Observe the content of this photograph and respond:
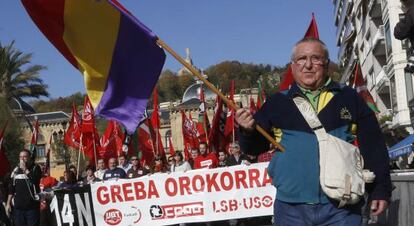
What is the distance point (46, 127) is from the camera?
95.2 meters

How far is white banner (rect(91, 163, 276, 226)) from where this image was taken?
13.0 meters

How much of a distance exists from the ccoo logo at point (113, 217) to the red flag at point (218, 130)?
5961 millimetres

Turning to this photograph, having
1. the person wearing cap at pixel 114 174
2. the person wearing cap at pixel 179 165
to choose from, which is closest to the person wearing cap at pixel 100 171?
the person wearing cap at pixel 114 174

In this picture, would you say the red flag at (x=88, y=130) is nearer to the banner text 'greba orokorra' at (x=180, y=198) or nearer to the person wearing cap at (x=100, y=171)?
the person wearing cap at (x=100, y=171)

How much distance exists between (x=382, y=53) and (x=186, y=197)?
32266mm

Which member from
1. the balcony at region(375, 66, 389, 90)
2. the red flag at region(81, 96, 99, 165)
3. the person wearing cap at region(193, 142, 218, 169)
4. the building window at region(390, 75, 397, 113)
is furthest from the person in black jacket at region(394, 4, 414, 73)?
the balcony at region(375, 66, 389, 90)

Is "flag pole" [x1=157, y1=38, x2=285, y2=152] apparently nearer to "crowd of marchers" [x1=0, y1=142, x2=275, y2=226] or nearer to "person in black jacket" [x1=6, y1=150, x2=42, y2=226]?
"crowd of marchers" [x1=0, y1=142, x2=275, y2=226]

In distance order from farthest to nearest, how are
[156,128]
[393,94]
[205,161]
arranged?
[393,94]
[156,128]
[205,161]

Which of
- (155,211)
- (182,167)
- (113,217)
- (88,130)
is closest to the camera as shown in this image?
(155,211)

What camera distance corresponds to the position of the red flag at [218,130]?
1888 cm

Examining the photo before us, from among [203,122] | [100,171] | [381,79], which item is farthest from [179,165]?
[381,79]

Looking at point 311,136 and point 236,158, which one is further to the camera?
point 236,158

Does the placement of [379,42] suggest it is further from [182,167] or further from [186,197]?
[186,197]

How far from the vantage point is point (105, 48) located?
6.63 m
